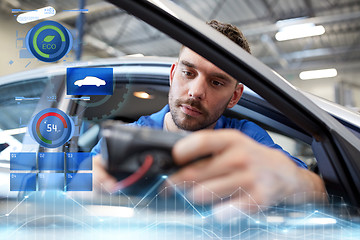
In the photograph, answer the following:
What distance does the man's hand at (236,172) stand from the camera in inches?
21.2

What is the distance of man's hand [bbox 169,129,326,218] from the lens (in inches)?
21.2

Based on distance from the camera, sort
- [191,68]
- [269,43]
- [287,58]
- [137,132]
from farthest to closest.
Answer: [287,58] < [269,43] < [191,68] < [137,132]

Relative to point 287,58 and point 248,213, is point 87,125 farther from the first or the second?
point 287,58

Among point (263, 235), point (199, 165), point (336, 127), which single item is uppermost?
point (336, 127)

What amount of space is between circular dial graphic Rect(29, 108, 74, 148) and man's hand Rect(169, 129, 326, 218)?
0.88ft

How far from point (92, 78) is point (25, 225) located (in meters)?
0.34

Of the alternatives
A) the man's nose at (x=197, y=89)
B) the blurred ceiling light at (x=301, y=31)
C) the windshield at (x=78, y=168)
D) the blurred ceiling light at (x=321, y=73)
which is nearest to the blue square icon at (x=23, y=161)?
the windshield at (x=78, y=168)

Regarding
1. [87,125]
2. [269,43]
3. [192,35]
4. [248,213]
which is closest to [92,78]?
[87,125]

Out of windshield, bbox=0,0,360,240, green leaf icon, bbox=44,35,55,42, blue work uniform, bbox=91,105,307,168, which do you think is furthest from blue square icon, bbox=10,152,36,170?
green leaf icon, bbox=44,35,55,42

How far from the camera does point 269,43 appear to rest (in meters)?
9.66

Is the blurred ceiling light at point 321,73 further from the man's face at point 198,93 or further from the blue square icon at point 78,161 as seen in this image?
the blue square icon at point 78,161

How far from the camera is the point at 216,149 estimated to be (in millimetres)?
539

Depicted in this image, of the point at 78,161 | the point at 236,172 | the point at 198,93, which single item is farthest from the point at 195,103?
the point at 78,161

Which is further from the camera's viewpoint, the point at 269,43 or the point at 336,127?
the point at 269,43
